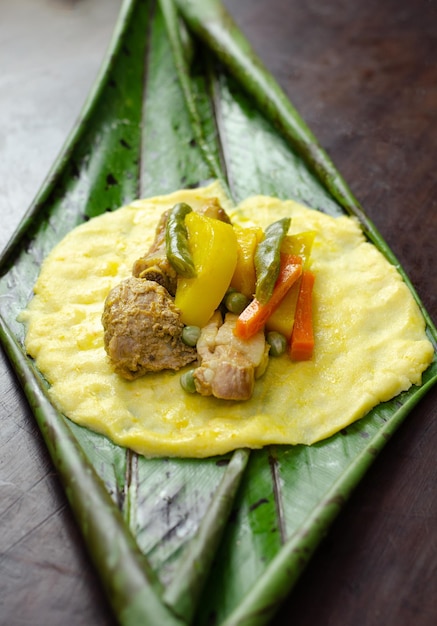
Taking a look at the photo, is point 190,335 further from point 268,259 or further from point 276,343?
point 268,259

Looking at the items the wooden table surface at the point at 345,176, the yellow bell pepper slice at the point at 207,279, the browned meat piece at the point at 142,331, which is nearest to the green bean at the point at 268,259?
the yellow bell pepper slice at the point at 207,279

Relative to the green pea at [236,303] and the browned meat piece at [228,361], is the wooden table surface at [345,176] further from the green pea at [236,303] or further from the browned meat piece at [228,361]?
the green pea at [236,303]

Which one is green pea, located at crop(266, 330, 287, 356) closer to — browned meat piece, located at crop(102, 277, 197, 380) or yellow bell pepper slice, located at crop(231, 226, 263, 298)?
yellow bell pepper slice, located at crop(231, 226, 263, 298)

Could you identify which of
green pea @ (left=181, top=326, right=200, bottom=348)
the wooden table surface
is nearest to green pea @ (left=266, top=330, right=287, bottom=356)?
green pea @ (left=181, top=326, right=200, bottom=348)

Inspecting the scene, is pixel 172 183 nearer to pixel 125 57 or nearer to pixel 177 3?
pixel 125 57

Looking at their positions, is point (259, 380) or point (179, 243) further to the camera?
point (179, 243)

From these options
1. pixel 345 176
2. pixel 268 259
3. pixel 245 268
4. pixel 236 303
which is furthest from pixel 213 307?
pixel 345 176
